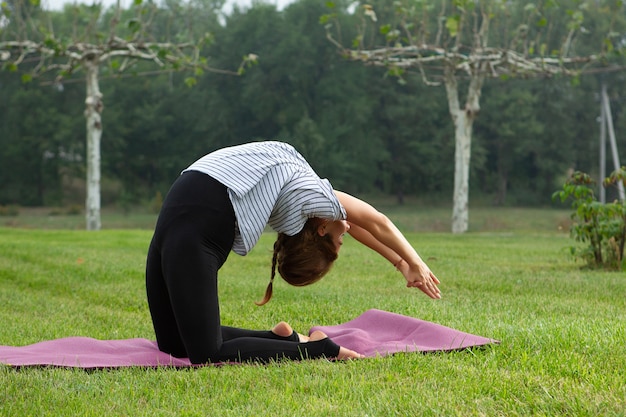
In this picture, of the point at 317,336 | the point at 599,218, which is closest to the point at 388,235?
the point at 317,336

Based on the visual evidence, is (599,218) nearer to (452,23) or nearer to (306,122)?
(452,23)

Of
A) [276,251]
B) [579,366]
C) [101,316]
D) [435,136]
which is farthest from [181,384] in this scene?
[435,136]

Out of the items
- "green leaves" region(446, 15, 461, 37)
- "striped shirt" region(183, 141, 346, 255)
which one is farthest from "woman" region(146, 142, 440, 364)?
"green leaves" region(446, 15, 461, 37)

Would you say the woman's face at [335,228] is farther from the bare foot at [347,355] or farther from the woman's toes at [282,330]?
the woman's toes at [282,330]

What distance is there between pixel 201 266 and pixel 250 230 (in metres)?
0.32

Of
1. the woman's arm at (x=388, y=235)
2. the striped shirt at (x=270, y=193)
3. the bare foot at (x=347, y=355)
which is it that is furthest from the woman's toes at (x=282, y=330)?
the woman's arm at (x=388, y=235)

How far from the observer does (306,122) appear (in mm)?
41688

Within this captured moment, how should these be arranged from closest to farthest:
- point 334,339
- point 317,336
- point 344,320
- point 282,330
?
1. point 317,336
2. point 282,330
3. point 334,339
4. point 344,320

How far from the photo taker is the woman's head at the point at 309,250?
4293mm

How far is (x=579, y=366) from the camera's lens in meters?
4.00

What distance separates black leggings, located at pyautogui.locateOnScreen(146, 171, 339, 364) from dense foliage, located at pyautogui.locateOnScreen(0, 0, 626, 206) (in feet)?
121

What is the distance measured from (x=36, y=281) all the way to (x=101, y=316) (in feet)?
9.44

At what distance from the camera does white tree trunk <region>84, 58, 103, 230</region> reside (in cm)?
2098

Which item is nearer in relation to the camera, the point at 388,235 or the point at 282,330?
the point at 388,235
